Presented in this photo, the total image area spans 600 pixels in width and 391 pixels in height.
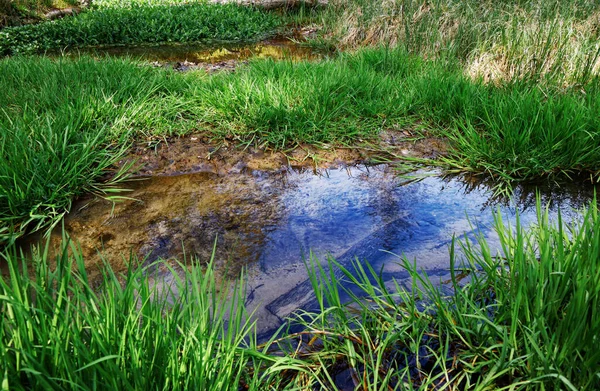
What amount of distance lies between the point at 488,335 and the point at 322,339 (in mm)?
570

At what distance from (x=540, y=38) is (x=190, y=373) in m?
4.40

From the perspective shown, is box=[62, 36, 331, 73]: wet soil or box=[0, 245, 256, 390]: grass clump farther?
box=[62, 36, 331, 73]: wet soil

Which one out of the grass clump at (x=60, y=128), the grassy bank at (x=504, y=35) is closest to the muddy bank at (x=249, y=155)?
the grass clump at (x=60, y=128)

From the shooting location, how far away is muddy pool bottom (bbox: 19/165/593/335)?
2090mm

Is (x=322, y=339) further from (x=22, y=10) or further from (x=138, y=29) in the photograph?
(x=22, y=10)

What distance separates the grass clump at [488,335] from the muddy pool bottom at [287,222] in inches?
10.6

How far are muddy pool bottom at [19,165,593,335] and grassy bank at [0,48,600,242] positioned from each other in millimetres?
271

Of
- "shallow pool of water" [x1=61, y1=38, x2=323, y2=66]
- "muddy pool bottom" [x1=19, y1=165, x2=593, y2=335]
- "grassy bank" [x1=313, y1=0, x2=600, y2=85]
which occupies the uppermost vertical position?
"grassy bank" [x1=313, y1=0, x2=600, y2=85]

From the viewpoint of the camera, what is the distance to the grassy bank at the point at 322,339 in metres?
1.13

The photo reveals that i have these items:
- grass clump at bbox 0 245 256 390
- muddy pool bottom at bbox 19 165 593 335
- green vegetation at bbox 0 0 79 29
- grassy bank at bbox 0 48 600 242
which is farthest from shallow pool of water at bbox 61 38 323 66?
grass clump at bbox 0 245 256 390

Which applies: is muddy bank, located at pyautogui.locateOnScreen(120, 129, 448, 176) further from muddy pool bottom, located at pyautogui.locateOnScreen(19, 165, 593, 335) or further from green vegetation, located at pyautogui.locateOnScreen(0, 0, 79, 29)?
green vegetation, located at pyautogui.locateOnScreen(0, 0, 79, 29)

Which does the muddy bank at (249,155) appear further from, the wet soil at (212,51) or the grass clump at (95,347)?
the wet soil at (212,51)

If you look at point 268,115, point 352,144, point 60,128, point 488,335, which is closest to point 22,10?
point 60,128

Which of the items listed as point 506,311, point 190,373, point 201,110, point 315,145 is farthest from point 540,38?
point 190,373
